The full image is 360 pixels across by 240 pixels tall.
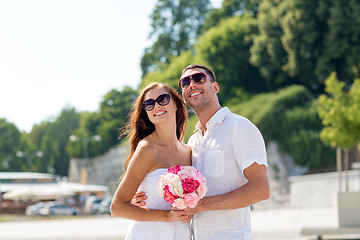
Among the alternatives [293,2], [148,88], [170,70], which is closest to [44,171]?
[170,70]

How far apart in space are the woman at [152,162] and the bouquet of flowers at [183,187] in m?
0.20

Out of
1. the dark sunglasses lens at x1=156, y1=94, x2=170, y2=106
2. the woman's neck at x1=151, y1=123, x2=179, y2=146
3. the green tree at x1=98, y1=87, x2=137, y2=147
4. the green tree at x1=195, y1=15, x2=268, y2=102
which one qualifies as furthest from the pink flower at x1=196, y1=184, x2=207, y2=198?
the green tree at x1=98, y1=87, x2=137, y2=147

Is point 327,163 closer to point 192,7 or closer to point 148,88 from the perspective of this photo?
point 148,88

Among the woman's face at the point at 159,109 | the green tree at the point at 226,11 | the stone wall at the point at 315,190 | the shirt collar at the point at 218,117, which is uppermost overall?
the green tree at the point at 226,11

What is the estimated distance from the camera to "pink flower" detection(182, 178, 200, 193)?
3096 mm

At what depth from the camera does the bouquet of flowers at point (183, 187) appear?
3.11 metres

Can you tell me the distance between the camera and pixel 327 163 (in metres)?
28.6

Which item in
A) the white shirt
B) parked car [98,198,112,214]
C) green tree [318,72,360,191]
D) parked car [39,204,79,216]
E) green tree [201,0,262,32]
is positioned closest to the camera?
the white shirt

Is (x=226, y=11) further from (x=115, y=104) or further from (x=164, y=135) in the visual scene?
(x=164, y=135)

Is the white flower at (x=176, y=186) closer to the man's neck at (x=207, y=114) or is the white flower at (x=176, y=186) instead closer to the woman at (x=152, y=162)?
the woman at (x=152, y=162)

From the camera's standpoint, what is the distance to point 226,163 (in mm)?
3322

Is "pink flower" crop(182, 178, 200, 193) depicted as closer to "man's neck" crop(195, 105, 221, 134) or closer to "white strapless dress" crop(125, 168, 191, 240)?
"white strapless dress" crop(125, 168, 191, 240)

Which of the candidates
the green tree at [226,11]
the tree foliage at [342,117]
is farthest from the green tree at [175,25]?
the tree foliage at [342,117]

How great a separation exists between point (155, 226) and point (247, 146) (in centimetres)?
89
